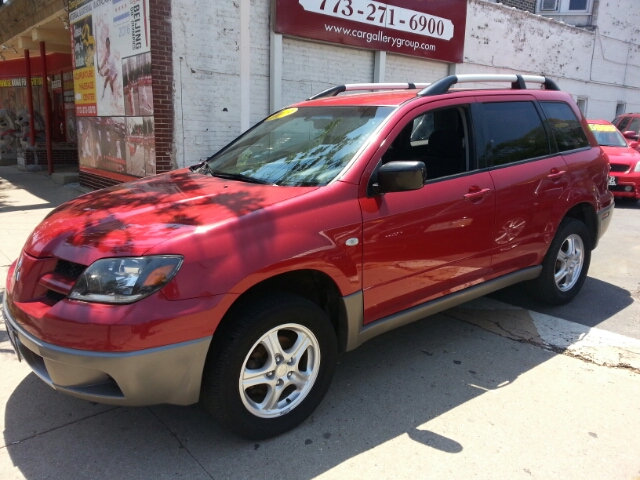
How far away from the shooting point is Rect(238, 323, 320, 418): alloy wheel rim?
278 cm

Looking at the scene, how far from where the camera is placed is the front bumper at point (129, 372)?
2393mm

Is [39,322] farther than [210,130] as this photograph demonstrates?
No

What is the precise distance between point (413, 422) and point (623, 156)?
33.3 ft

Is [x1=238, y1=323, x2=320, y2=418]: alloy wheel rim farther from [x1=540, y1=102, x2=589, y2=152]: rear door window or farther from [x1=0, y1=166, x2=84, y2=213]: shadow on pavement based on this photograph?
[x1=0, y1=166, x2=84, y2=213]: shadow on pavement

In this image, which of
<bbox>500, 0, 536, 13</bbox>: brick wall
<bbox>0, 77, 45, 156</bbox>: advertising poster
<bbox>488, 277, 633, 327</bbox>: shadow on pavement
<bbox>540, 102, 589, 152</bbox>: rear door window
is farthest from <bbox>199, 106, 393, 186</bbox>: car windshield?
<bbox>500, 0, 536, 13</bbox>: brick wall

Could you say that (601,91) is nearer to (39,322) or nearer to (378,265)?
(378,265)

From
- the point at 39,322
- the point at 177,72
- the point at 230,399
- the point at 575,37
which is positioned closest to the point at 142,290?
the point at 39,322

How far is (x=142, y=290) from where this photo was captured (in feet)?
7.90

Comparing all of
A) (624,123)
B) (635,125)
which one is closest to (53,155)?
(624,123)

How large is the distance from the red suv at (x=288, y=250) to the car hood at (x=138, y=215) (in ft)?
0.04

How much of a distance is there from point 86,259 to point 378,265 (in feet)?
5.25

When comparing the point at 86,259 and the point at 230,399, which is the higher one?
the point at 86,259

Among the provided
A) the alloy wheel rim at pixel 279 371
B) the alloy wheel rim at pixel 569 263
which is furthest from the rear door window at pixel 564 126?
the alloy wheel rim at pixel 279 371

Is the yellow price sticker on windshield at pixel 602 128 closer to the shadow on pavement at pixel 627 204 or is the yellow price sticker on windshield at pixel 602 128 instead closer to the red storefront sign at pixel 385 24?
the shadow on pavement at pixel 627 204
